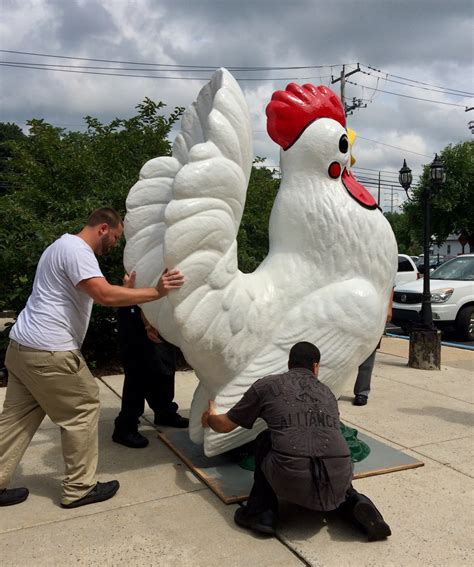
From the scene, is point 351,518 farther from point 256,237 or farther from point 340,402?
point 256,237

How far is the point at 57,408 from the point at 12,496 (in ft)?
2.15

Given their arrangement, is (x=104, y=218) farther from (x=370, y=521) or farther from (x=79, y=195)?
(x=79, y=195)

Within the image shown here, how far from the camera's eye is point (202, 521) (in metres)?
2.97

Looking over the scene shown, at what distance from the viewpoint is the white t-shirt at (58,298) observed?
3.05m

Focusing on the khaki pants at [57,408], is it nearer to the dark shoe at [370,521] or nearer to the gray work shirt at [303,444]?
the gray work shirt at [303,444]

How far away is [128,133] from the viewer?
750 cm

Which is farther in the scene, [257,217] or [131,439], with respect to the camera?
[257,217]

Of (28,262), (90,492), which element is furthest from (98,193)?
(90,492)

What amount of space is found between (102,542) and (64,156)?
5.65 meters

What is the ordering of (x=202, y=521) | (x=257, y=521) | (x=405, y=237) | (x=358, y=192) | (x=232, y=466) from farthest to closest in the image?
(x=405, y=237) < (x=232, y=466) < (x=358, y=192) < (x=202, y=521) < (x=257, y=521)

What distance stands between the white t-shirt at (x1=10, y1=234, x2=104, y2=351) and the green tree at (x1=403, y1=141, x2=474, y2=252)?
24.0 m

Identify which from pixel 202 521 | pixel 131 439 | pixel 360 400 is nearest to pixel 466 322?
pixel 360 400

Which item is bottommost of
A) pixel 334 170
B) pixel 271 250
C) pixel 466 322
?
Answer: pixel 466 322

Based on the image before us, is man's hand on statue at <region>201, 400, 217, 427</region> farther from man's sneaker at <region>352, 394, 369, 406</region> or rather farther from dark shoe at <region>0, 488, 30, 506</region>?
man's sneaker at <region>352, 394, 369, 406</region>
